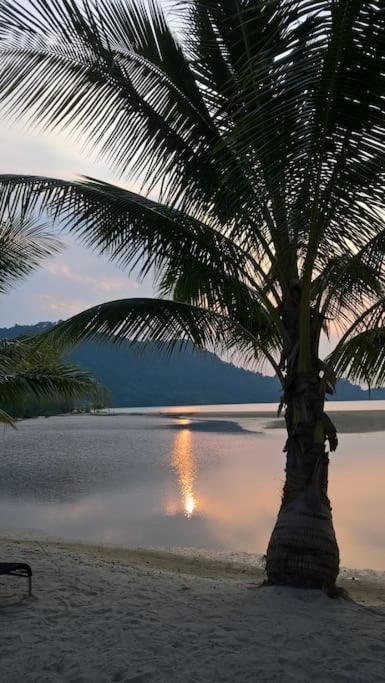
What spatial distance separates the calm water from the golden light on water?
34 mm

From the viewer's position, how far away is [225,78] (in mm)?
5789

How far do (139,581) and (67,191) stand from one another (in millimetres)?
4085

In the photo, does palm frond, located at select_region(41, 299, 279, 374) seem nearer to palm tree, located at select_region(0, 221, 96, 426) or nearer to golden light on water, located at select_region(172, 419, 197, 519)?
palm tree, located at select_region(0, 221, 96, 426)

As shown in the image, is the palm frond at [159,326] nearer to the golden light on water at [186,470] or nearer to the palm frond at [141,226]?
the palm frond at [141,226]

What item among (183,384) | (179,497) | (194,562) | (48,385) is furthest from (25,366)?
(183,384)

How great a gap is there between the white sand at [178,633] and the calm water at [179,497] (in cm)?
550

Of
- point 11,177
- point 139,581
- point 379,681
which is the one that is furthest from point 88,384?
point 379,681

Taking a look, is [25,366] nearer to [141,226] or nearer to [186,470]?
[141,226]

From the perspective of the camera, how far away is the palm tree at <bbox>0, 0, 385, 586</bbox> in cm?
461

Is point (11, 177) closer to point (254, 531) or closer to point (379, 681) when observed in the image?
point (379, 681)

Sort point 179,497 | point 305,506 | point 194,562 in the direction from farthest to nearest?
point 179,497 < point 194,562 < point 305,506

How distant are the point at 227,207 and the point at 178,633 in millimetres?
3689

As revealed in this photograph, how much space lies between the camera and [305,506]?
590 cm

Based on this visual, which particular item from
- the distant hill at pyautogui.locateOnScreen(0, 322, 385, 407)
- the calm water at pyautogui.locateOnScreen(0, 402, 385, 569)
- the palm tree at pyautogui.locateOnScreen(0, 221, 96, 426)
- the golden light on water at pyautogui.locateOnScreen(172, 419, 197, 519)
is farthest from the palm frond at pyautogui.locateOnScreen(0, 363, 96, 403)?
the distant hill at pyautogui.locateOnScreen(0, 322, 385, 407)
